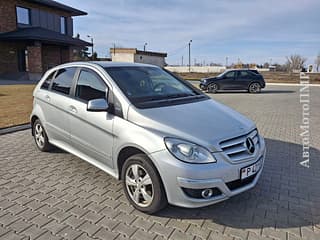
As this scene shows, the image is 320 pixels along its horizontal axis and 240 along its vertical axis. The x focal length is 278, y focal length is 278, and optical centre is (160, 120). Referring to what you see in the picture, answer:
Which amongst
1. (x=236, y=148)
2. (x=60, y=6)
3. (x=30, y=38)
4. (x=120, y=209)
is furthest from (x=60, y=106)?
(x=60, y=6)

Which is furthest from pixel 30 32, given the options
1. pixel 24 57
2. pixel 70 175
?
pixel 70 175

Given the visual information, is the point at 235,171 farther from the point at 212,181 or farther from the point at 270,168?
the point at 270,168

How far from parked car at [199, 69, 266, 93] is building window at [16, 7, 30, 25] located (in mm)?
18018

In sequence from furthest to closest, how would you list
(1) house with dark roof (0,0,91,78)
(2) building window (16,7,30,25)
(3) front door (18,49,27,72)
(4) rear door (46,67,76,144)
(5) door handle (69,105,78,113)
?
(2) building window (16,7,30,25)
(3) front door (18,49,27,72)
(1) house with dark roof (0,0,91,78)
(4) rear door (46,67,76,144)
(5) door handle (69,105,78,113)

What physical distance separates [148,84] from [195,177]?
163 cm

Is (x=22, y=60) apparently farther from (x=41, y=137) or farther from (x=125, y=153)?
(x=125, y=153)

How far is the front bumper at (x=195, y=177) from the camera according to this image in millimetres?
2646

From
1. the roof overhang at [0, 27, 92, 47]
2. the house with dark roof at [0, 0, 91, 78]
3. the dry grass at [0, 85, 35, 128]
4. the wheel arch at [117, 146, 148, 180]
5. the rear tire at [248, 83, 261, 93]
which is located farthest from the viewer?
the house with dark roof at [0, 0, 91, 78]

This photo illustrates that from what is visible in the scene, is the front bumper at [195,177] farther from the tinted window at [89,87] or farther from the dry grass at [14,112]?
the dry grass at [14,112]

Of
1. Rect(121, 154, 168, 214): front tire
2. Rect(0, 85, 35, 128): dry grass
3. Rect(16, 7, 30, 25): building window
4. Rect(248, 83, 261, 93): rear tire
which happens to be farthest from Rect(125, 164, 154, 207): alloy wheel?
Rect(16, 7, 30, 25): building window

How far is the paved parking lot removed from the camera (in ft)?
8.89

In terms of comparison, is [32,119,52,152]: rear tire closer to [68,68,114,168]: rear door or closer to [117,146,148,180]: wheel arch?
[68,68,114,168]: rear door

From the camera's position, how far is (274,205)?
3.23 m

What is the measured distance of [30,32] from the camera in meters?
23.0
